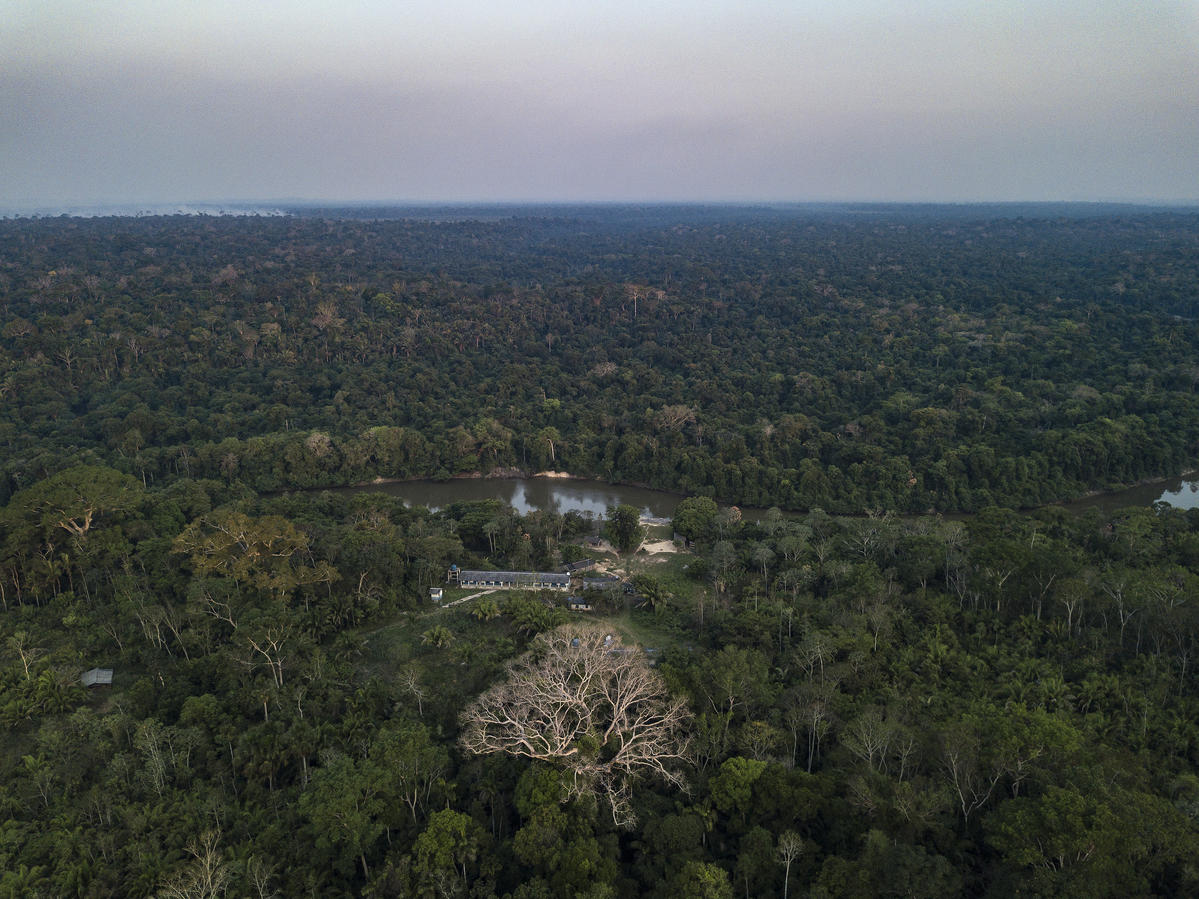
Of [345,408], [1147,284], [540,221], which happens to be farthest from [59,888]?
[540,221]

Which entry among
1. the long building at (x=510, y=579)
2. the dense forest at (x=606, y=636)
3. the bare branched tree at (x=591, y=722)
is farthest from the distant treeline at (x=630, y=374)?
the bare branched tree at (x=591, y=722)

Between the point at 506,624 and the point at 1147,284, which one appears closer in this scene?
the point at 506,624

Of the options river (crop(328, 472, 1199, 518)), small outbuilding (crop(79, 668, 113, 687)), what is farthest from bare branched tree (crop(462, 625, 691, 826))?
river (crop(328, 472, 1199, 518))

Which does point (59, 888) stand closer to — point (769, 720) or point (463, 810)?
point (463, 810)

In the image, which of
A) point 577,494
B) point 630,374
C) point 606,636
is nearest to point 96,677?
point 606,636

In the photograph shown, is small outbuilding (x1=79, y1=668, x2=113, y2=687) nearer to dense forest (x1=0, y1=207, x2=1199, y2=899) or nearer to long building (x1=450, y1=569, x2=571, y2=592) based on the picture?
dense forest (x1=0, y1=207, x2=1199, y2=899)

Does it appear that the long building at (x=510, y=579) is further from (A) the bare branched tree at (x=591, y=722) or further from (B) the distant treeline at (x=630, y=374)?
(B) the distant treeline at (x=630, y=374)
